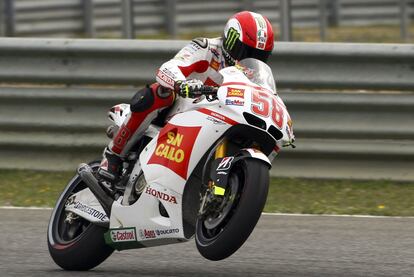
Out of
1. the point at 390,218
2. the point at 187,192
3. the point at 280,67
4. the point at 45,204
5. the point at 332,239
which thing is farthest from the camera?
the point at 280,67

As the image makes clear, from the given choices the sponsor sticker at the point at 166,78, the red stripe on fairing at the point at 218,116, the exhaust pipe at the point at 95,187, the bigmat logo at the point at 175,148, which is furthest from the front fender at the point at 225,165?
the exhaust pipe at the point at 95,187

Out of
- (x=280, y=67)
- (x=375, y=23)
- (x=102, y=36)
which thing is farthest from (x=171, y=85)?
(x=375, y=23)

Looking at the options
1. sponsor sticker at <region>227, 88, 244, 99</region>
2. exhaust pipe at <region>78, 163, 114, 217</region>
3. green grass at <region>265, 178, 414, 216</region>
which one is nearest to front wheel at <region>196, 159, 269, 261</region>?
sponsor sticker at <region>227, 88, 244, 99</region>

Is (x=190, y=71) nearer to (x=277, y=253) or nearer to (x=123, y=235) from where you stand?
(x=123, y=235)

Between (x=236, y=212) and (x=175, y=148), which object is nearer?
(x=236, y=212)

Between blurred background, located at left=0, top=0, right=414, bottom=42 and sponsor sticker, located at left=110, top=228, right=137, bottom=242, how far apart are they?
461 inches

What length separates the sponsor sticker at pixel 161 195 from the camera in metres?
6.15

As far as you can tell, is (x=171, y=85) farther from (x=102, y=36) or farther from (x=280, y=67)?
(x=102, y=36)

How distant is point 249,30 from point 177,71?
1.51 feet

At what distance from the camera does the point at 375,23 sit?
67.2ft

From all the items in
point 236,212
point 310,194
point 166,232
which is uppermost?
point 236,212

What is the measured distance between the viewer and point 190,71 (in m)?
6.44

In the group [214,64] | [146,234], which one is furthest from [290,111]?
[146,234]

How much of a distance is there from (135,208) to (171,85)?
2.38ft
